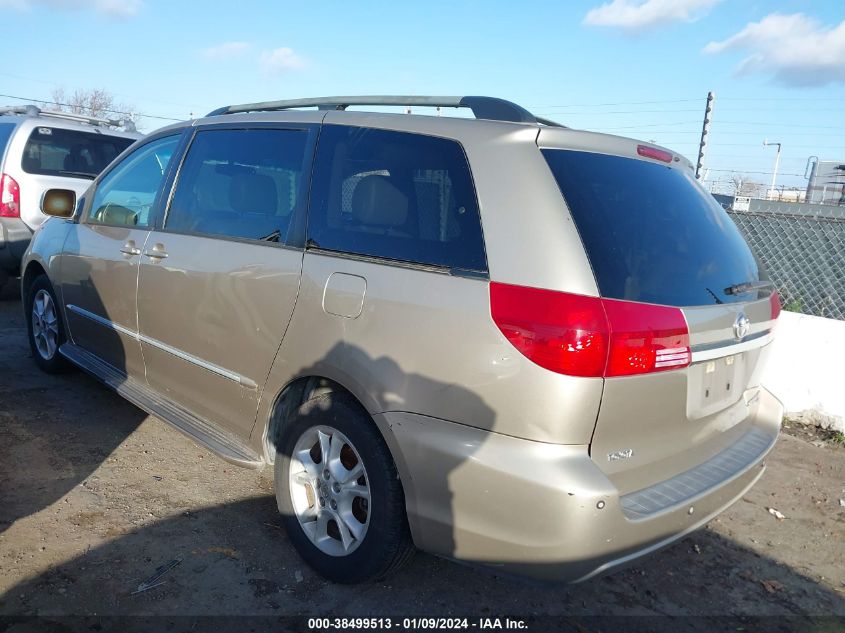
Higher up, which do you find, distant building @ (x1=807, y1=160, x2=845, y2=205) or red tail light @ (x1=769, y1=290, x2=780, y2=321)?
distant building @ (x1=807, y1=160, x2=845, y2=205)

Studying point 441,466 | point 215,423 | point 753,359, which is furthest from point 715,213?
point 215,423

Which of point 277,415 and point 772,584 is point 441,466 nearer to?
point 277,415

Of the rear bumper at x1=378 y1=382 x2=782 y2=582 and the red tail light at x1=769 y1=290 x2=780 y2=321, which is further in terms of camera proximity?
the red tail light at x1=769 y1=290 x2=780 y2=321

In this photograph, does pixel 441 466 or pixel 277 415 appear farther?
pixel 277 415

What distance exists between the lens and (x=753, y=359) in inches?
108

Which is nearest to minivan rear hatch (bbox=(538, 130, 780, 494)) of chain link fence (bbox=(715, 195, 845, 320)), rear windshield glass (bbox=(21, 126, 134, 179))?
chain link fence (bbox=(715, 195, 845, 320))

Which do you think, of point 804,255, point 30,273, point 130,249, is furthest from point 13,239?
point 804,255

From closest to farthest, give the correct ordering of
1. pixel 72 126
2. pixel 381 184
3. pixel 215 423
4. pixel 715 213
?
pixel 381 184 → pixel 715 213 → pixel 215 423 → pixel 72 126

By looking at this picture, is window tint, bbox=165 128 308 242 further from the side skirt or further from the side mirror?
the side mirror

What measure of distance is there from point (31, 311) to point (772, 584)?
5.19m

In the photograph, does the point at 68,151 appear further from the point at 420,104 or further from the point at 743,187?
the point at 743,187

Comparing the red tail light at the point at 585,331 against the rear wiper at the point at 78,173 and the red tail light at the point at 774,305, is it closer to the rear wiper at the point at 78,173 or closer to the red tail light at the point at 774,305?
the red tail light at the point at 774,305

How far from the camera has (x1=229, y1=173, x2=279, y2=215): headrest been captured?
314 cm

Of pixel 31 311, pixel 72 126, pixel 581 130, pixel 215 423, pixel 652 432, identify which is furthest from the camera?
pixel 72 126
